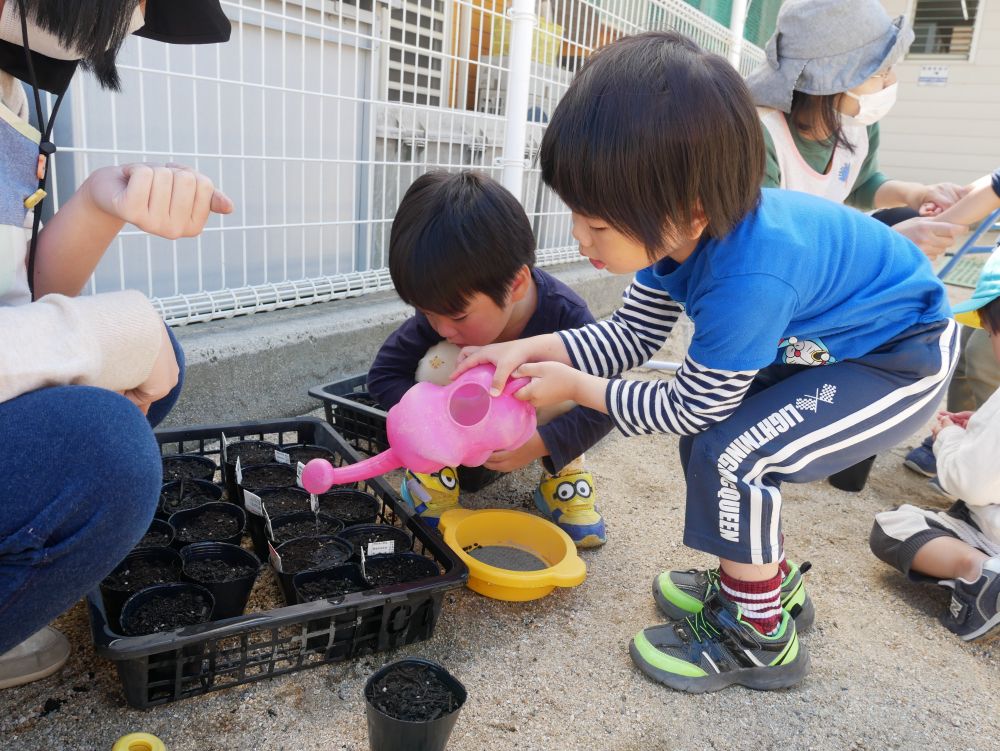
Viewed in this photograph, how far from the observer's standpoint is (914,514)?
1474 millimetres

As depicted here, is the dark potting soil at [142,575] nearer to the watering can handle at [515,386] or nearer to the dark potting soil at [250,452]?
the dark potting soil at [250,452]

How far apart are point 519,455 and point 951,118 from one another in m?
8.03

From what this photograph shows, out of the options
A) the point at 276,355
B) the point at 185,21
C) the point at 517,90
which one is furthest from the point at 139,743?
the point at 517,90

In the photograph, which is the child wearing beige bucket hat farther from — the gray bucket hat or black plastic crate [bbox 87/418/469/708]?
black plastic crate [bbox 87/418/469/708]

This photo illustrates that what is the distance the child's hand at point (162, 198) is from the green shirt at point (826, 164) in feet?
3.45

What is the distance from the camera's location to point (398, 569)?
1.18 metres

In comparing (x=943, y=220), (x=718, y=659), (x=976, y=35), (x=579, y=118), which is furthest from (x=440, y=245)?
(x=976, y=35)

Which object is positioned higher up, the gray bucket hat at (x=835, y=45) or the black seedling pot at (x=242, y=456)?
the gray bucket hat at (x=835, y=45)

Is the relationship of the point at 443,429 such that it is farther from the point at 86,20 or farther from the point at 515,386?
the point at 86,20

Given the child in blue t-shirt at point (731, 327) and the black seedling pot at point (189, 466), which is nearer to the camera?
the child in blue t-shirt at point (731, 327)

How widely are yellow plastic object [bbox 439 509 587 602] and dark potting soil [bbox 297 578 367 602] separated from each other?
20 cm

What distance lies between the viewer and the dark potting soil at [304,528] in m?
1.27

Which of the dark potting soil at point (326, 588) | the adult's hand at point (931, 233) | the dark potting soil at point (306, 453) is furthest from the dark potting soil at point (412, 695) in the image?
the adult's hand at point (931, 233)

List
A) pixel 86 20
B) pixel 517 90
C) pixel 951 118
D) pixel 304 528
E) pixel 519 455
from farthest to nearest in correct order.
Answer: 1. pixel 951 118
2. pixel 517 90
3. pixel 519 455
4. pixel 304 528
5. pixel 86 20
